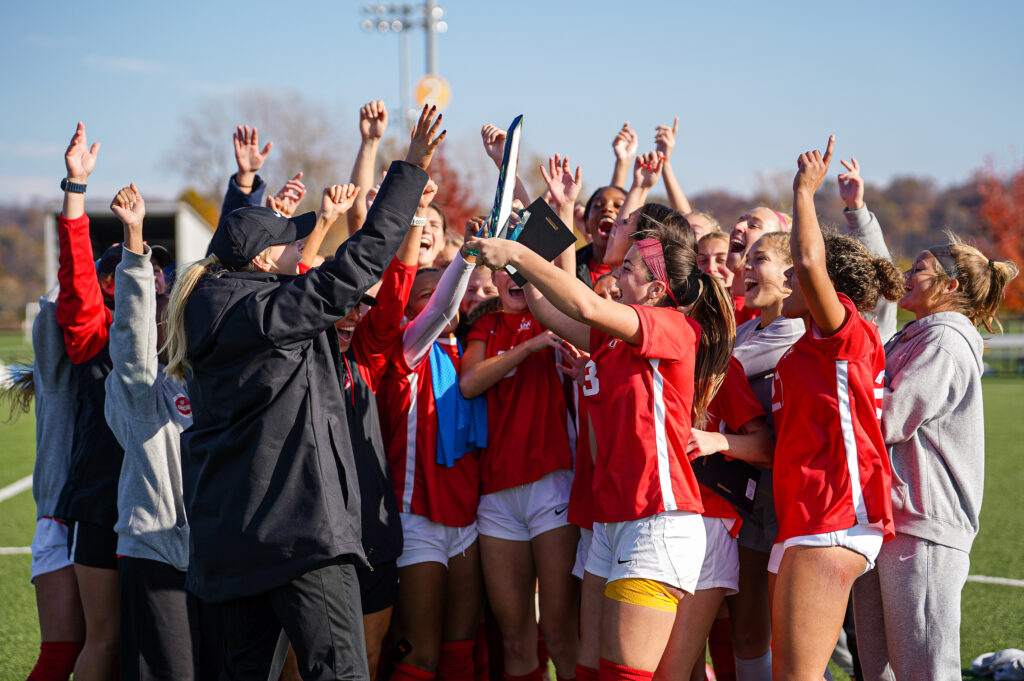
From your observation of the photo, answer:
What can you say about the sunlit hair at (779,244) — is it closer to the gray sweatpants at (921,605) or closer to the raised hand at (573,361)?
the raised hand at (573,361)

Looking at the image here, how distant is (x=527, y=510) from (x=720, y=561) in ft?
3.06

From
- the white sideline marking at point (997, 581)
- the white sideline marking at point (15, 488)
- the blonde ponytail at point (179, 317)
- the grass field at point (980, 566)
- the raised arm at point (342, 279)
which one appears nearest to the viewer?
the raised arm at point (342, 279)

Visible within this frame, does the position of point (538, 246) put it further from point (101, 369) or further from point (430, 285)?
point (101, 369)

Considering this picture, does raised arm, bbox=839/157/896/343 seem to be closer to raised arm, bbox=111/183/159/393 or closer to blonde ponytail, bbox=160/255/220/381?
blonde ponytail, bbox=160/255/220/381

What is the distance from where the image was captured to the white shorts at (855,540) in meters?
3.17

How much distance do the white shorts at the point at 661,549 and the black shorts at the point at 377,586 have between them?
1003 mm

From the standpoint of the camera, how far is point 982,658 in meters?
4.56

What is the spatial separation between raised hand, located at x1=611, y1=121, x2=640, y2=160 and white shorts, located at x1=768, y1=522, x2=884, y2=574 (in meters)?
2.67

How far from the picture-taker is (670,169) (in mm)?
5594

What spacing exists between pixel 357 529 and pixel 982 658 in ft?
11.5

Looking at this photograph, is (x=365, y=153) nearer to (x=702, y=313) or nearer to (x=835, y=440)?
(x=702, y=313)

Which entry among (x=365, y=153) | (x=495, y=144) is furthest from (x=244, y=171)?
(x=495, y=144)

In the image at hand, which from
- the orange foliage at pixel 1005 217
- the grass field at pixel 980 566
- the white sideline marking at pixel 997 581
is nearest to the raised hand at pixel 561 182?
the grass field at pixel 980 566

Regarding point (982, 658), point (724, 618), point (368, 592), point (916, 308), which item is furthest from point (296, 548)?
point (982, 658)
